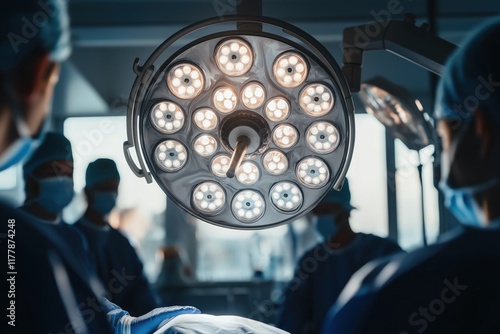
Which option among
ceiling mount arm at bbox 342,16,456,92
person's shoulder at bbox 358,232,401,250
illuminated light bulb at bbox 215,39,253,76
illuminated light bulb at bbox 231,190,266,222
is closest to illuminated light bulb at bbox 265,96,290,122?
illuminated light bulb at bbox 215,39,253,76

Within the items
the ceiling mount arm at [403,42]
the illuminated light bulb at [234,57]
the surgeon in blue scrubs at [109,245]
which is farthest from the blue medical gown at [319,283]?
the illuminated light bulb at [234,57]

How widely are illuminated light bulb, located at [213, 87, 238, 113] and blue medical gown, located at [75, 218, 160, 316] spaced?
141cm

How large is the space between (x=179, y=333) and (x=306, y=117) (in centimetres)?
71

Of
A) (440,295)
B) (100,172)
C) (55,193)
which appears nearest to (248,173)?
(440,295)

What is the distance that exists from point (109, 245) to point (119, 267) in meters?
0.12

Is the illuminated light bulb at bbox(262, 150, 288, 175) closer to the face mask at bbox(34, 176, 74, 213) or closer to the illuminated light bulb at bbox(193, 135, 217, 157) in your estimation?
the illuminated light bulb at bbox(193, 135, 217, 157)

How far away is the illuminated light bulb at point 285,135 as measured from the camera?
147 cm

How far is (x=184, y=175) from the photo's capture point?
58.5 inches

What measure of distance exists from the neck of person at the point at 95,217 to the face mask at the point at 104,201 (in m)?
0.02

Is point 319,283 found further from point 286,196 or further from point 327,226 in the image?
point 286,196

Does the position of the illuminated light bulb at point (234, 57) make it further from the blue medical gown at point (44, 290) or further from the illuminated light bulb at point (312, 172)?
the blue medical gown at point (44, 290)

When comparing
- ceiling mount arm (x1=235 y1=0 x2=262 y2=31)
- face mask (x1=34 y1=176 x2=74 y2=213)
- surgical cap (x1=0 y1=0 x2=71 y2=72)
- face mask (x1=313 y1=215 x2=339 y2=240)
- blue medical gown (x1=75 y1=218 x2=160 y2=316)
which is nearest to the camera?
ceiling mount arm (x1=235 y1=0 x2=262 y2=31)

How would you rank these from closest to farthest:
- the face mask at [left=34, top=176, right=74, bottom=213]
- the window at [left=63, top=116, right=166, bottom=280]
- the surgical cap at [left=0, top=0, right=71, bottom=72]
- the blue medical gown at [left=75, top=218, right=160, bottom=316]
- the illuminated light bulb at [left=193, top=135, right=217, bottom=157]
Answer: the illuminated light bulb at [left=193, top=135, right=217, bottom=157] → the surgical cap at [left=0, top=0, right=71, bottom=72] → the face mask at [left=34, top=176, right=74, bottom=213] → the window at [left=63, top=116, right=166, bottom=280] → the blue medical gown at [left=75, top=218, right=160, bottom=316]

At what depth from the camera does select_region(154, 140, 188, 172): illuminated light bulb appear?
1475mm
